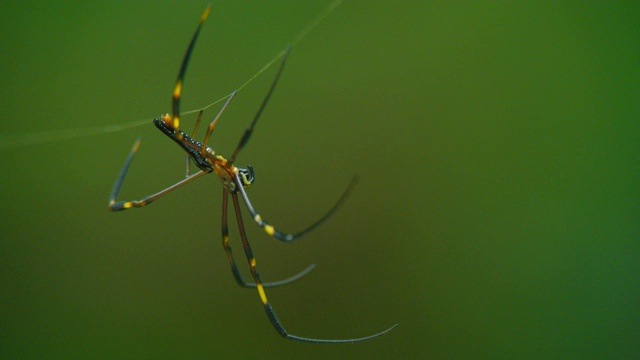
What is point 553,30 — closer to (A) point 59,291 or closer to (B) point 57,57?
(B) point 57,57

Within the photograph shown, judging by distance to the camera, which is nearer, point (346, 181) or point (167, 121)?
point (167, 121)

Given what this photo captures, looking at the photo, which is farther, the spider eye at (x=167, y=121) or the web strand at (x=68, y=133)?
the web strand at (x=68, y=133)

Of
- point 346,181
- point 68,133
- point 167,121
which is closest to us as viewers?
point 167,121

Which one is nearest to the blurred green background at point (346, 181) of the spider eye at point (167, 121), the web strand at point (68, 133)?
the web strand at point (68, 133)

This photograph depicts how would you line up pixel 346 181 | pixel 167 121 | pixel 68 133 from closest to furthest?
A: pixel 167 121, pixel 68 133, pixel 346 181

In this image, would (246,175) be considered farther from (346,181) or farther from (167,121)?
(346,181)

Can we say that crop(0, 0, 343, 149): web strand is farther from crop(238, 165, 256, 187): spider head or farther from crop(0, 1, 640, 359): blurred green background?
crop(238, 165, 256, 187): spider head

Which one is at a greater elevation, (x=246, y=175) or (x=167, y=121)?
(x=167, y=121)

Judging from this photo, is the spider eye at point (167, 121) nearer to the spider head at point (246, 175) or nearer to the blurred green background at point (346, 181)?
the spider head at point (246, 175)

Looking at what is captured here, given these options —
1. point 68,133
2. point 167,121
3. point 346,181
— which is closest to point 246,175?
point 167,121
